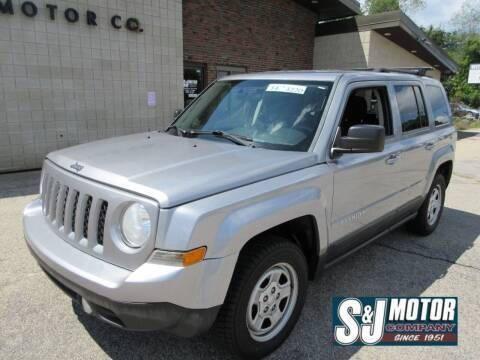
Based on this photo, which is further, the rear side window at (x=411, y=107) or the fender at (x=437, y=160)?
Answer: the fender at (x=437, y=160)

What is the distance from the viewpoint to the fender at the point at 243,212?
1979mm

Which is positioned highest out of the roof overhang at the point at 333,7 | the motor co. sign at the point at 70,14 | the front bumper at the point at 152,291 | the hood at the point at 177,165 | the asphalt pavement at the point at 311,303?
the roof overhang at the point at 333,7

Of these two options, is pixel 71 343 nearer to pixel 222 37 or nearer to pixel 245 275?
pixel 245 275

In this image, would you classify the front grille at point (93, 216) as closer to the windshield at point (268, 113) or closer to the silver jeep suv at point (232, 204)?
the silver jeep suv at point (232, 204)

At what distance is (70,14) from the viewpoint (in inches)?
316

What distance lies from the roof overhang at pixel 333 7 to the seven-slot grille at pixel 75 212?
45.1 feet

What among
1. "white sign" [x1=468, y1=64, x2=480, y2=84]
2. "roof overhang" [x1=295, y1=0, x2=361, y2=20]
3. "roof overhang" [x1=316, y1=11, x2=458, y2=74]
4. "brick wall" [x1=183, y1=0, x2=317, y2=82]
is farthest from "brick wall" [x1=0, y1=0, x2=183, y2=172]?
"white sign" [x1=468, y1=64, x2=480, y2=84]

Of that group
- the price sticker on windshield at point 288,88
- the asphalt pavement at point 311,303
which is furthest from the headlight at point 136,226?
the price sticker on windshield at point 288,88

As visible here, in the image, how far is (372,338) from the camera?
290 centimetres

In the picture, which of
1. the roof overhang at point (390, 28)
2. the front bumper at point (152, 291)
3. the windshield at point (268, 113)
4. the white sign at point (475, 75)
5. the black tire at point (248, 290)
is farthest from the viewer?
the white sign at point (475, 75)

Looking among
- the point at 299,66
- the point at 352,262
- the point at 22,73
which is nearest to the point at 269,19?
the point at 299,66

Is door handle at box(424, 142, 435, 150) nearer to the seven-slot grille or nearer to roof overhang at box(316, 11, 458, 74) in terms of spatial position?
the seven-slot grille

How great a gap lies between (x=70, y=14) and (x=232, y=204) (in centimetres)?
767

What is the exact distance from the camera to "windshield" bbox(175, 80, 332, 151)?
2949 mm
